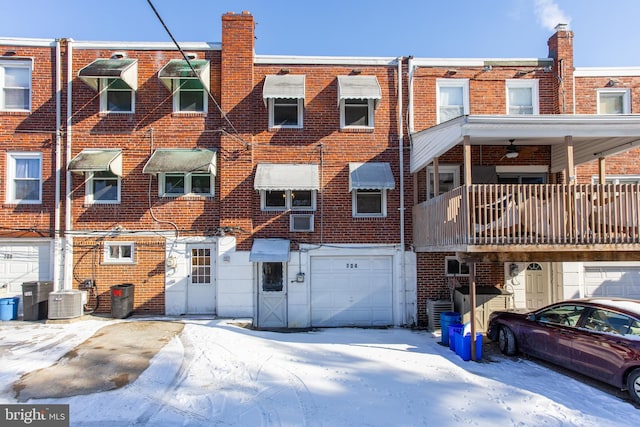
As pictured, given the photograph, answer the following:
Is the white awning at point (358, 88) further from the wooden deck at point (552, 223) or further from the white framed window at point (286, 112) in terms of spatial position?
the wooden deck at point (552, 223)

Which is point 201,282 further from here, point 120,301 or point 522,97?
point 522,97

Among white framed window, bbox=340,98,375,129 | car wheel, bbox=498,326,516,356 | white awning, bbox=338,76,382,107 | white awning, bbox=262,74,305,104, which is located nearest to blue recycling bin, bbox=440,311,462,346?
car wheel, bbox=498,326,516,356

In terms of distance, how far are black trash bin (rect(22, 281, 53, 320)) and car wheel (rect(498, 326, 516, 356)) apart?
488 inches

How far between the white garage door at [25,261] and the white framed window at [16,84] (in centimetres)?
429

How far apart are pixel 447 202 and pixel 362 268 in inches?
145

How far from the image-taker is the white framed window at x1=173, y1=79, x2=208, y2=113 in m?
11.1

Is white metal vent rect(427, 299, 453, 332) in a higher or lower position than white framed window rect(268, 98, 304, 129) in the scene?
lower

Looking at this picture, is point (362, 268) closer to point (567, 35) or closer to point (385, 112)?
point (385, 112)

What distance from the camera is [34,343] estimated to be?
26.5 feet

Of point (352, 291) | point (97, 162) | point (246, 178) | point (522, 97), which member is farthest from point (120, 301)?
point (522, 97)

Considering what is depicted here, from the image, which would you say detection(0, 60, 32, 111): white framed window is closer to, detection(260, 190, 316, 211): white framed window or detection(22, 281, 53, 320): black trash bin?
detection(22, 281, 53, 320): black trash bin

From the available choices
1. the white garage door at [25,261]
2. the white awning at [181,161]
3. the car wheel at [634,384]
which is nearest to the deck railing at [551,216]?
the car wheel at [634,384]

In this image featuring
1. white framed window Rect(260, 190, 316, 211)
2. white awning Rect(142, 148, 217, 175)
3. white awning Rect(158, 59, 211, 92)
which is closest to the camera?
white awning Rect(142, 148, 217, 175)

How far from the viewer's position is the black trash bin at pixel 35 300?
10.1m
